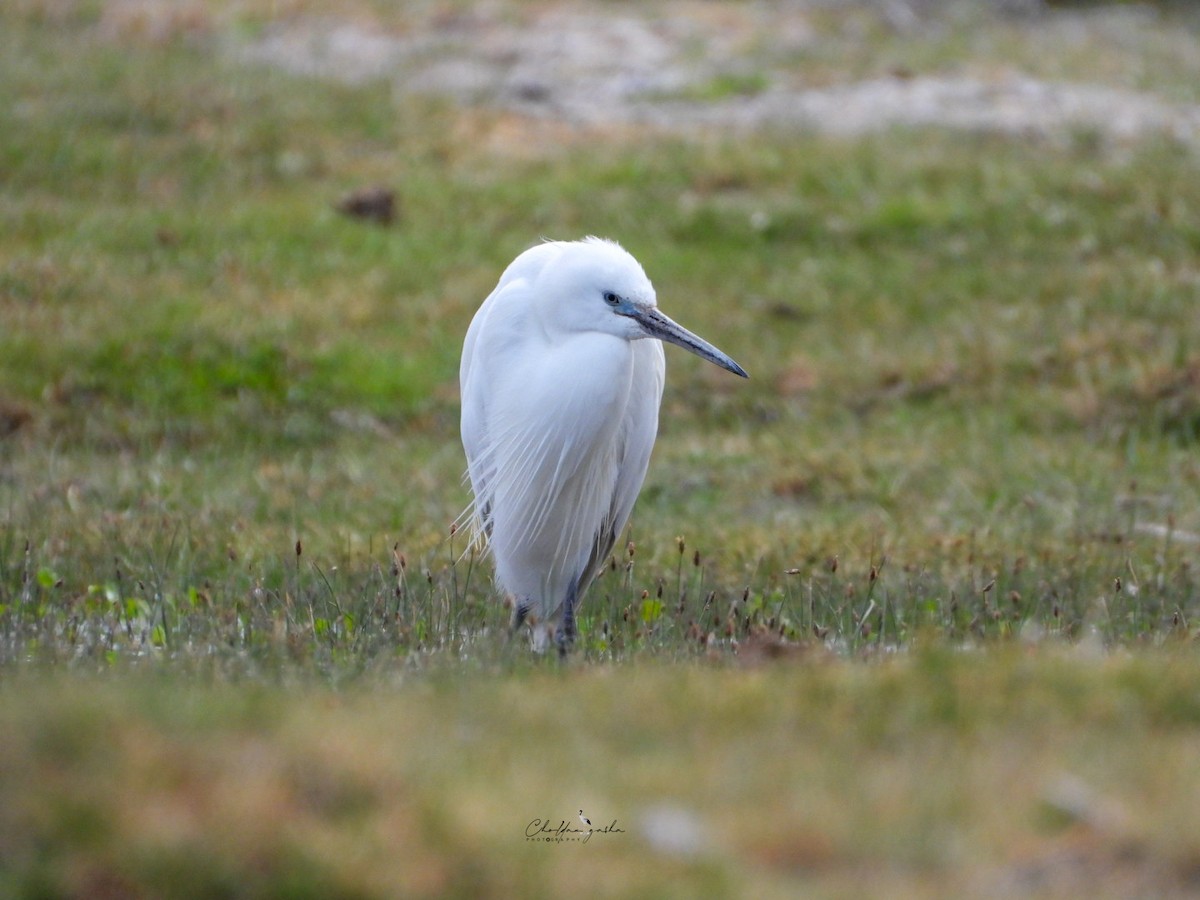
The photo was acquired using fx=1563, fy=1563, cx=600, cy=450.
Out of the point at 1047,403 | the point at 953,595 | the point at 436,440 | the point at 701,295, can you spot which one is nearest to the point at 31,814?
the point at 953,595

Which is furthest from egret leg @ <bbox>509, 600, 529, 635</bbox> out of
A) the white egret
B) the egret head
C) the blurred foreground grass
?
the blurred foreground grass

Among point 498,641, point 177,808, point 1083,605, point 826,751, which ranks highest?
point 177,808

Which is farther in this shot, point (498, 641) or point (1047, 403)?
point (1047, 403)

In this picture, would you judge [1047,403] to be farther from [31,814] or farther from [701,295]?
[31,814]

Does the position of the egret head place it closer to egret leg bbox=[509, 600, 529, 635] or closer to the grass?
the grass

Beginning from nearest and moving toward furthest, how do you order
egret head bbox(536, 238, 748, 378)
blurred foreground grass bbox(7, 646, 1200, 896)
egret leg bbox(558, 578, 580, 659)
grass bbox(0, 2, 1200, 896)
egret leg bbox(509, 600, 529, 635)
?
1. blurred foreground grass bbox(7, 646, 1200, 896)
2. grass bbox(0, 2, 1200, 896)
3. egret head bbox(536, 238, 748, 378)
4. egret leg bbox(558, 578, 580, 659)
5. egret leg bbox(509, 600, 529, 635)

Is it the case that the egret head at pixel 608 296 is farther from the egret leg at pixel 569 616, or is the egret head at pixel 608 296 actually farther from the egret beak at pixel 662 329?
the egret leg at pixel 569 616

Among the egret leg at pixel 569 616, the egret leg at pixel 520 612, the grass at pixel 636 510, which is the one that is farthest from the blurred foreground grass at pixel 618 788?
the egret leg at pixel 520 612

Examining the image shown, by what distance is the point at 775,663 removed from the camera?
4160 mm

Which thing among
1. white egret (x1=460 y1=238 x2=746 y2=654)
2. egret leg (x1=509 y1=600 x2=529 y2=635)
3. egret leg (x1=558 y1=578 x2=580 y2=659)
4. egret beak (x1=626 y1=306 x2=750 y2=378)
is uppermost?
egret beak (x1=626 y1=306 x2=750 y2=378)

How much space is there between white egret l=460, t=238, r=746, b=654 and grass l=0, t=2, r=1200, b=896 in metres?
0.25

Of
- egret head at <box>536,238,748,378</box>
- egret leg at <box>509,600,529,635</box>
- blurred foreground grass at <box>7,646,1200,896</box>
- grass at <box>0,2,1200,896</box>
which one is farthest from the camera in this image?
egret leg at <box>509,600,529,635</box>

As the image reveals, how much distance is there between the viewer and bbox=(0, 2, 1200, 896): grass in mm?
2943

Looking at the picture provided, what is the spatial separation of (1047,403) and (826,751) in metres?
6.83
